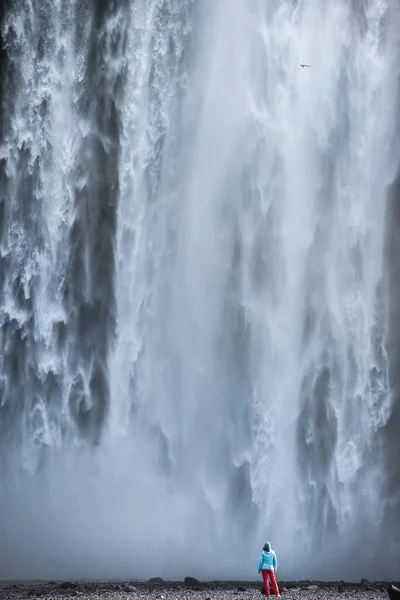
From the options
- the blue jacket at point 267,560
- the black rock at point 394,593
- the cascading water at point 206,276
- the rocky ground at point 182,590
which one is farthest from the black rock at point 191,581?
the black rock at point 394,593

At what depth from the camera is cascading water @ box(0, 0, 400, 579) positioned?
128 feet

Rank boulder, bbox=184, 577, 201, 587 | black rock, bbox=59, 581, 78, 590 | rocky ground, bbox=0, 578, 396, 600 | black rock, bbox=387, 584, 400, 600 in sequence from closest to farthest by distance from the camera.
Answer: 1. black rock, bbox=387, 584, 400, 600
2. rocky ground, bbox=0, 578, 396, 600
3. black rock, bbox=59, 581, 78, 590
4. boulder, bbox=184, 577, 201, 587

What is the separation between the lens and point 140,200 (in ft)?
134

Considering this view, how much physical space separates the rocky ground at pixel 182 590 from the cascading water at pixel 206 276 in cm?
359

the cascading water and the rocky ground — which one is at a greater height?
the cascading water

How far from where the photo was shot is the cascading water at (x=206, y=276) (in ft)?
128

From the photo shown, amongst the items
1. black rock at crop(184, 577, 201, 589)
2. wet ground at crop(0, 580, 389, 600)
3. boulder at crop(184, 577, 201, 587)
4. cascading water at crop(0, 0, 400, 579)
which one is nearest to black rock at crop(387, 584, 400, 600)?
wet ground at crop(0, 580, 389, 600)

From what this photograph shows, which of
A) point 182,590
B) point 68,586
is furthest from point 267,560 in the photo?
point 68,586

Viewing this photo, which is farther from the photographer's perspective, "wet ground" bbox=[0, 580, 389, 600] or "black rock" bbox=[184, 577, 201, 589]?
"black rock" bbox=[184, 577, 201, 589]

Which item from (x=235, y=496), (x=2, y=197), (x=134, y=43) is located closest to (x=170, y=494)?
(x=235, y=496)

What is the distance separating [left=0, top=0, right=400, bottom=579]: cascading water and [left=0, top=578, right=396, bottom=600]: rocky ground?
3595mm

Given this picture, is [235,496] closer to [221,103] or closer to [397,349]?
[397,349]

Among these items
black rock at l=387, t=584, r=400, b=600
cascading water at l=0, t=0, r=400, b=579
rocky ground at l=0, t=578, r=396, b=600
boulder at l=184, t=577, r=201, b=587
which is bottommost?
black rock at l=387, t=584, r=400, b=600

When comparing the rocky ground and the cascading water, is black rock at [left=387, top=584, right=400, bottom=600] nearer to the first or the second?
the rocky ground
